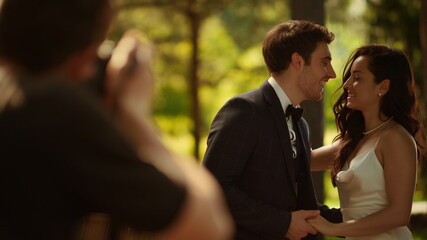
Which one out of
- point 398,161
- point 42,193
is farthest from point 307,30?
point 42,193

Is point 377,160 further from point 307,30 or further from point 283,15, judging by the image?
point 283,15

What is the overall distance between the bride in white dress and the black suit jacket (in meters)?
0.37

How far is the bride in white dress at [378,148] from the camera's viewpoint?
158 inches

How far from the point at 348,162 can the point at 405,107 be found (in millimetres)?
461

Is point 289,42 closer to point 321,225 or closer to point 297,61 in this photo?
point 297,61

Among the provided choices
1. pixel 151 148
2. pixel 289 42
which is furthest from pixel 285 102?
pixel 151 148

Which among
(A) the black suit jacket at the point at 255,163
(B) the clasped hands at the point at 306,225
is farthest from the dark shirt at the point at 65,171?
(B) the clasped hands at the point at 306,225

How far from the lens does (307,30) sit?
4.22 metres

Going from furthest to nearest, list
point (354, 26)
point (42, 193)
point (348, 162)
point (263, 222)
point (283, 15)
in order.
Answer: point (283, 15)
point (354, 26)
point (348, 162)
point (263, 222)
point (42, 193)

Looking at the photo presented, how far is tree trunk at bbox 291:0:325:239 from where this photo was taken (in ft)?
18.4

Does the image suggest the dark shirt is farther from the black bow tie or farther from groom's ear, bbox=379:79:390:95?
groom's ear, bbox=379:79:390:95

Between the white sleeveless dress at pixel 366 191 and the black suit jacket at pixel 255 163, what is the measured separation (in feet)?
1.19

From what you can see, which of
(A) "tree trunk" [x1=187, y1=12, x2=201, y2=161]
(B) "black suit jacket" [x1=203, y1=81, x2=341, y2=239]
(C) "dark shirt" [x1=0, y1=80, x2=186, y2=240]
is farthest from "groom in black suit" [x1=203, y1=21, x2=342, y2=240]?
(A) "tree trunk" [x1=187, y1=12, x2=201, y2=161]

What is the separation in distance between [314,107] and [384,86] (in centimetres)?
142
